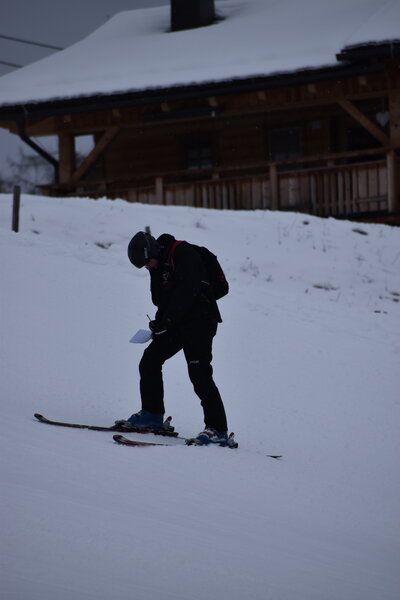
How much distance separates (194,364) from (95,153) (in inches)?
571

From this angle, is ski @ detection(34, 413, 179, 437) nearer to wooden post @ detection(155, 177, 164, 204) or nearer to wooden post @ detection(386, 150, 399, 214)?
wooden post @ detection(386, 150, 399, 214)

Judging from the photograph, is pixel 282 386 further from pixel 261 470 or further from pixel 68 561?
pixel 68 561

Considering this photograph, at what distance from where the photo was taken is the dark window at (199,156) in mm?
22727

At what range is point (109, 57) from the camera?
23047 mm

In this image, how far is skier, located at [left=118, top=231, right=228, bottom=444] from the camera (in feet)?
20.2

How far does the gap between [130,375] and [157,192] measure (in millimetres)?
11016

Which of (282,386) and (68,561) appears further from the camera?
(282,386)

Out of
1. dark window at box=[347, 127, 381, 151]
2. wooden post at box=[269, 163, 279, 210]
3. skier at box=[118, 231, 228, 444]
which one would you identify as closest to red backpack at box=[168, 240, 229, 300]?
skier at box=[118, 231, 228, 444]

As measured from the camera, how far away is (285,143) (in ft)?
71.7

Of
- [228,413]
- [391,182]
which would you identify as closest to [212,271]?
[228,413]

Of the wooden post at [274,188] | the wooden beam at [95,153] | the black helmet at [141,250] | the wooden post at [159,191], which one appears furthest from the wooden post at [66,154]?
the black helmet at [141,250]

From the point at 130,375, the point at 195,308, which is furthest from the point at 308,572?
the point at 130,375

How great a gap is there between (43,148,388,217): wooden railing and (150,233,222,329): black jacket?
1148 cm

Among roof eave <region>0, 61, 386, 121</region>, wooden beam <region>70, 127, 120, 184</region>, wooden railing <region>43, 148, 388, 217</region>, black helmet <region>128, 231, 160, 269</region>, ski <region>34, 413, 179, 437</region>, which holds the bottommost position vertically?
ski <region>34, 413, 179, 437</region>
